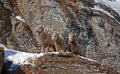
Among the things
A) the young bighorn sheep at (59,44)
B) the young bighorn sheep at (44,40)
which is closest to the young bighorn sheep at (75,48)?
the young bighorn sheep at (59,44)

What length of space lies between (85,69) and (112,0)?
885 inches

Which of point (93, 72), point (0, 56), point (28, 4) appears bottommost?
point (93, 72)

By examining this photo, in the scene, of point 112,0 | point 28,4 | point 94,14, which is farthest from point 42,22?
point 112,0

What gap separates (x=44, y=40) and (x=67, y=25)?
2.12 metres

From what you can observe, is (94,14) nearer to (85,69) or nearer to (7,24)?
(7,24)

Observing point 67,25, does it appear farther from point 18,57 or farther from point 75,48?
point 18,57

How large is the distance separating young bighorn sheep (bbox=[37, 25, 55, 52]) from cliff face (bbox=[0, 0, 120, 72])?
0.40m

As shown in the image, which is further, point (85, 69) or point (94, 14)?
point (94, 14)

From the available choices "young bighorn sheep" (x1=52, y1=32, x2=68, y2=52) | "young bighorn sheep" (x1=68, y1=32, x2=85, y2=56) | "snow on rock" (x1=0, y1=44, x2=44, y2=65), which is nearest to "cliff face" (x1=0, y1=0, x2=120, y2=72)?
"young bighorn sheep" (x1=68, y1=32, x2=85, y2=56)

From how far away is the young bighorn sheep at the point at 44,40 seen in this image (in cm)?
1895

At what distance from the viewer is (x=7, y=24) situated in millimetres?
23656

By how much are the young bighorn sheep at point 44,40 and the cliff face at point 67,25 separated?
1.30 ft

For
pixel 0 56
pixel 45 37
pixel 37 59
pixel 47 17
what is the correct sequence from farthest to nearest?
pixel 47 17 → pixel 45 37 → pixel 37 59 → pixel 0 56

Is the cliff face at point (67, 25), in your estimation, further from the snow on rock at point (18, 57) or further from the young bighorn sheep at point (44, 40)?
the snow on rock at point (18, 57)
